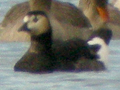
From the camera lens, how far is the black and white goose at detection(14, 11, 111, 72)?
55.6 ft

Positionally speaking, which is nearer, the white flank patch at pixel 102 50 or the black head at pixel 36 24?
the black head at pixel 36 24

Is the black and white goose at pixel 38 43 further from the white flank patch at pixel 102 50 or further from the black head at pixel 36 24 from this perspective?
the white flank patch at pixel 102 50

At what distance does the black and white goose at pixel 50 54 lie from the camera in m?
17.0

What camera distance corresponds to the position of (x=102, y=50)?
17.5 meters

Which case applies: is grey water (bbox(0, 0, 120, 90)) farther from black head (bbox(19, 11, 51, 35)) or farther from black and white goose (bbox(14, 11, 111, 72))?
black head (bbox(19, 11, 51, 35))

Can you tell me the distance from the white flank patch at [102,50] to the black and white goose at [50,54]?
6 cm

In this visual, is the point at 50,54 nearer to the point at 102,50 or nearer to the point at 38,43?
the point at 38,43

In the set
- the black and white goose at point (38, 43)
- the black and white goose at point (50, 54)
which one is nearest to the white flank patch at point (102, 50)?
the black and white goose at point (50, 54)

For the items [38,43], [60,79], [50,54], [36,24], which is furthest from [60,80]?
[36,24]

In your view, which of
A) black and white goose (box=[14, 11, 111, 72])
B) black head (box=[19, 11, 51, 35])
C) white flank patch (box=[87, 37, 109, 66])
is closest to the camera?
black and white goose (box=[14, 11, 111, 72])

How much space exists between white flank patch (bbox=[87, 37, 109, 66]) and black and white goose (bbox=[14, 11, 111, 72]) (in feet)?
0.19

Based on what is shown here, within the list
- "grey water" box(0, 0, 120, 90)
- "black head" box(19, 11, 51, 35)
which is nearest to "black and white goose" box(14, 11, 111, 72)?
"black head" box(19, 11, 51, 35)

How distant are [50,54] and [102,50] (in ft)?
3.01

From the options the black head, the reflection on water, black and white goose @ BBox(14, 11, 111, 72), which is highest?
the black head
